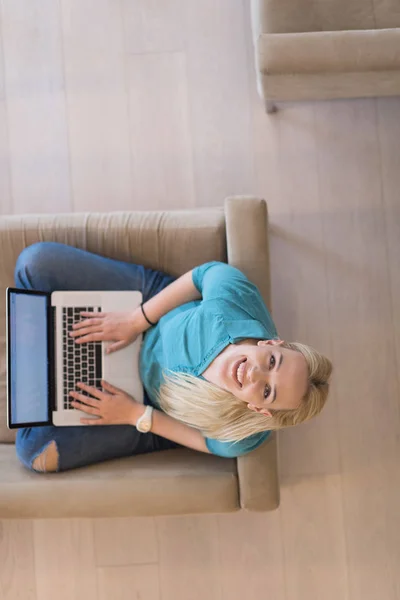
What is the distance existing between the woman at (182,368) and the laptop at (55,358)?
0.08 feet

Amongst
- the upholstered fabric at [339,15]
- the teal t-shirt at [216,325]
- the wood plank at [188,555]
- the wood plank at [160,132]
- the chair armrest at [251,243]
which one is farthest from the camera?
the wood plank at [160,132]

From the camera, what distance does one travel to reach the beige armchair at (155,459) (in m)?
1.51

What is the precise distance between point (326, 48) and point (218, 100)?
0.61 metres

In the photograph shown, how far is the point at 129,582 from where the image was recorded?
6.47ft

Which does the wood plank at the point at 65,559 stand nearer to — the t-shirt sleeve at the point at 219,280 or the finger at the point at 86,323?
the finger at the point at 86,323

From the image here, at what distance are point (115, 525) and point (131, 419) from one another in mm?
558

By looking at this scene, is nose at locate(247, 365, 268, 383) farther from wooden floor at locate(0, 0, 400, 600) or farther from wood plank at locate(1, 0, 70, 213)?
wood plank at locate(1, 0, 70, 213)

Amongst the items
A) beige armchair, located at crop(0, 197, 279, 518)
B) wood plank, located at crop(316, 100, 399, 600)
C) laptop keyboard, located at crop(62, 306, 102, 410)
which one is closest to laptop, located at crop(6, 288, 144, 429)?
laptop keyboard, located at crop(62, 306, 102, 410)

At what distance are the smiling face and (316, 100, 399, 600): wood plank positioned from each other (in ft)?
2.31

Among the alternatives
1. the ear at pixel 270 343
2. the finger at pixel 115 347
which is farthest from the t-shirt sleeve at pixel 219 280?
the finger at pixel 115 347

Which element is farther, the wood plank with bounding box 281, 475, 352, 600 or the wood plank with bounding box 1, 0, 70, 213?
the wood plank with bounding box 1, 0, 70, 213

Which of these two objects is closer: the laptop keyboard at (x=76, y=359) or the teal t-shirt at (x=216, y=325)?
the teal t-shirt at (x=216, y=325)

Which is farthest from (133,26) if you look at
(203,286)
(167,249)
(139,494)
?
(139,494)

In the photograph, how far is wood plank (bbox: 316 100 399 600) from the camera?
1.99 m
